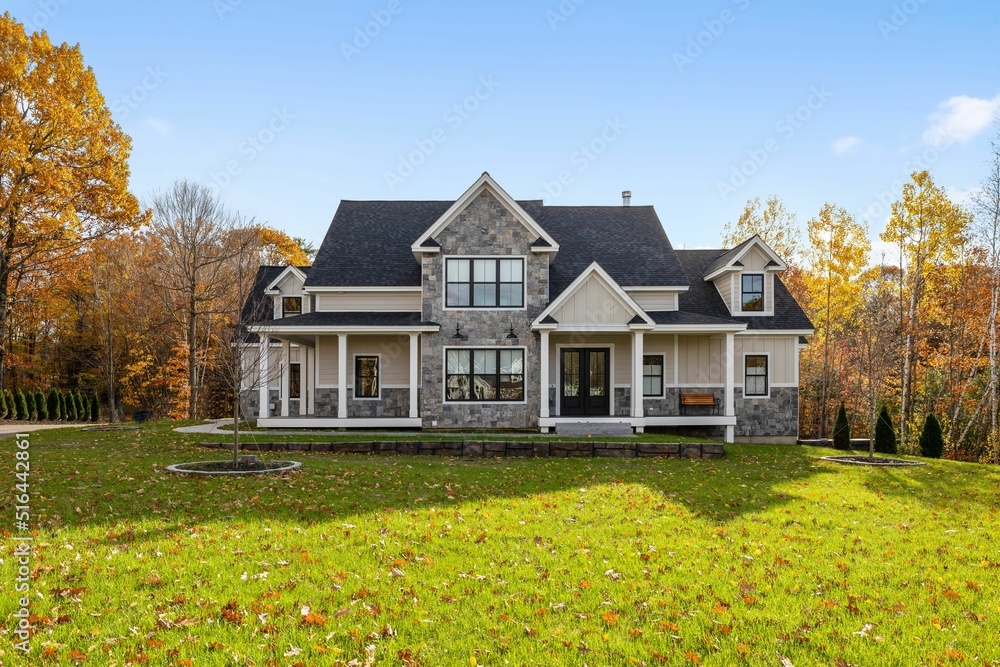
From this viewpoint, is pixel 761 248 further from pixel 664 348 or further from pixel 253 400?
pixel 253 400

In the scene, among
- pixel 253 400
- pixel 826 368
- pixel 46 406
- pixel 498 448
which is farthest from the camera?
pixel 46 406

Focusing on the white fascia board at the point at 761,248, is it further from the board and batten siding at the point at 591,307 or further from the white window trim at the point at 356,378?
the white window trim at the point at 356,378

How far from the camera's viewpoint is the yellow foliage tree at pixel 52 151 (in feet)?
68.7

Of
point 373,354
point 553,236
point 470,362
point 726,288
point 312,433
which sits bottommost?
point 312,433

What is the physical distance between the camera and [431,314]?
2050cm

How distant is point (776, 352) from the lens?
22.3 m

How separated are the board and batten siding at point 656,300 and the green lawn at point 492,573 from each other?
1121cm

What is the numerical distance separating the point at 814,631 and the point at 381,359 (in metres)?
17.7

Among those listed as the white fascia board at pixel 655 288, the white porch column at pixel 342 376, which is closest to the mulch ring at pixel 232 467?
the white porch column at pixel 342 376

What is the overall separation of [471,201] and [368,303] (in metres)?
4.90

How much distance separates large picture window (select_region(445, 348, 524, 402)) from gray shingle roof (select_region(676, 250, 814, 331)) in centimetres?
670

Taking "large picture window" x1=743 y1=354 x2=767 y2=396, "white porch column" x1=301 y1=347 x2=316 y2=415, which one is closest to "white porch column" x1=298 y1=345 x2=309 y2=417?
"white porch column" x1=301 y1=347 x2=316 y2=415

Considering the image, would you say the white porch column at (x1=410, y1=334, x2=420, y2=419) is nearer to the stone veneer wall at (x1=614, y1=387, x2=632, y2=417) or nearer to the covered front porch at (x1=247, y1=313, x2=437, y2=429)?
the covered front porch at (x1=247, y1=313, x2=437, y2=429)

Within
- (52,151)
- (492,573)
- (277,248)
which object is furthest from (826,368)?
(277,248)
